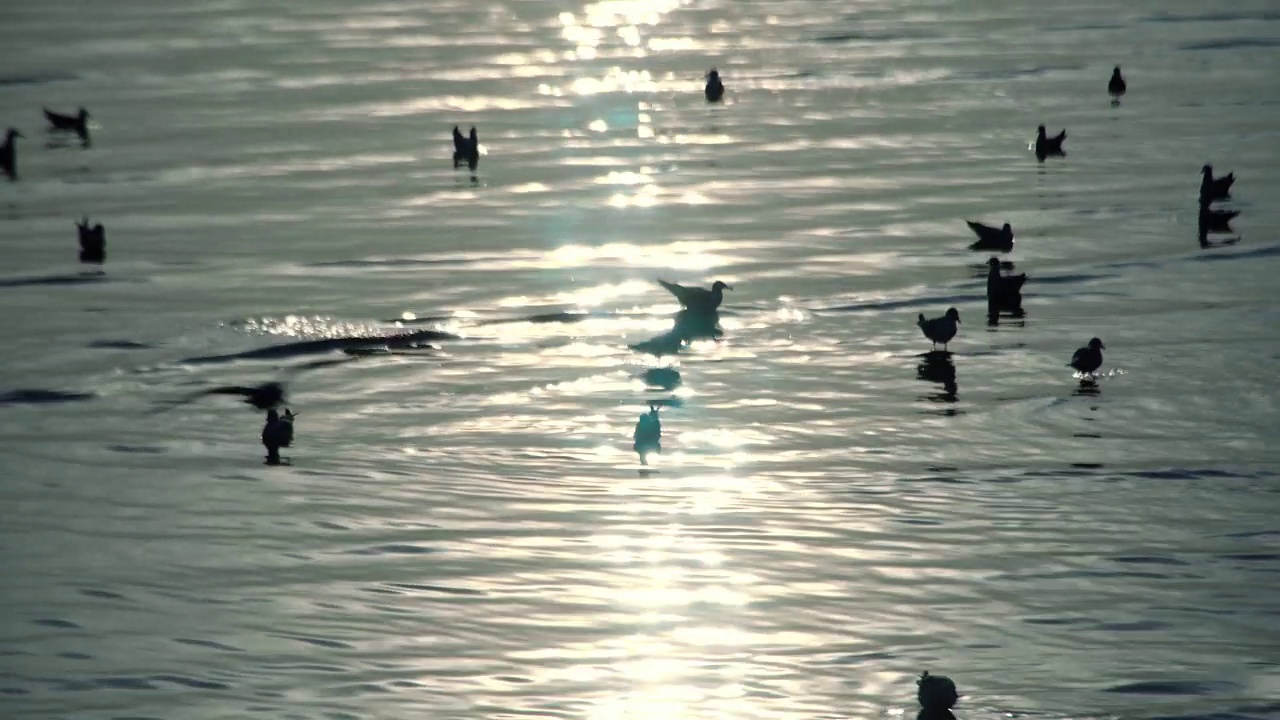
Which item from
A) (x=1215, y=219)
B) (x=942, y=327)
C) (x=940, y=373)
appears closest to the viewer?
(x=940, y=373)

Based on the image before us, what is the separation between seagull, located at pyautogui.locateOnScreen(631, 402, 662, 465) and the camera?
2223 cm

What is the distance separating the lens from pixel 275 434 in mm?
22219

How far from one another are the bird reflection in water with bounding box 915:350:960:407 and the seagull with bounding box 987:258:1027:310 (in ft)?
7.49

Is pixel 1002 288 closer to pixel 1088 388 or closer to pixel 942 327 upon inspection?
pixel 942 327

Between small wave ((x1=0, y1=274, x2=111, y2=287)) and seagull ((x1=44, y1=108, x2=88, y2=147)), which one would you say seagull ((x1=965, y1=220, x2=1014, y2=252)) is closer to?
small wave ((x1=0, y1=274, x2=111, y2=287))

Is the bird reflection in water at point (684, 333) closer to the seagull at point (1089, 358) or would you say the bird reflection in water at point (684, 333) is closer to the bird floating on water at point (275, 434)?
the seagull at point (1089, 358)

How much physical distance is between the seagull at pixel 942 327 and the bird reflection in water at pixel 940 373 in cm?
23

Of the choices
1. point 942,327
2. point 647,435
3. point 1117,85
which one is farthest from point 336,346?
point 1117,85

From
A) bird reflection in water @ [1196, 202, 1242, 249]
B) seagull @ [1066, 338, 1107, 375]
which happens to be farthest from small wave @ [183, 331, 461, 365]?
bird reflection in water @ [1196, 202, 1242, 249]

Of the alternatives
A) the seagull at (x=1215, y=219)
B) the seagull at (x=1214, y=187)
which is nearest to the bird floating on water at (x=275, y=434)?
the seagull at (x=1215, y=219)

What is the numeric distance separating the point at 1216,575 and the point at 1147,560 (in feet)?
2.28

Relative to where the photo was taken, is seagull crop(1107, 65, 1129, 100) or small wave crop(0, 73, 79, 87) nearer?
seagull crop(1107, 65, 1129, 100)

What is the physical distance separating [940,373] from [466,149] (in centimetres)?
1949

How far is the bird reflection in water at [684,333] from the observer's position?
1097 inches
